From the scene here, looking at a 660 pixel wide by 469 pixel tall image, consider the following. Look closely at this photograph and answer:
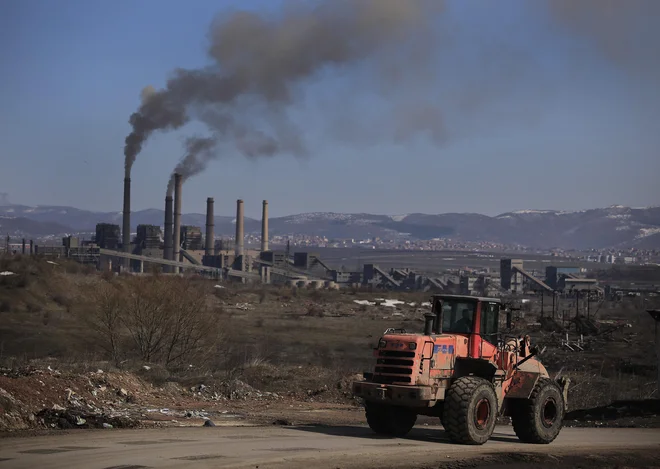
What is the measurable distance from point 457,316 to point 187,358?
17.3m

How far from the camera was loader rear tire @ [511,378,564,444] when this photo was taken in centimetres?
1581

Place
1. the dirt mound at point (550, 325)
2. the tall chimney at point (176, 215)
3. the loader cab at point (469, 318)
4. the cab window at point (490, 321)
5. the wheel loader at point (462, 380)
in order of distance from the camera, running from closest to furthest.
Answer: the wheel loader at point (462, 380) → the loader cab at point (469, 318) → the cab window at point (490, 321) → the dirt mound at point (550, 325) → the tall chimney at point (176, 215)

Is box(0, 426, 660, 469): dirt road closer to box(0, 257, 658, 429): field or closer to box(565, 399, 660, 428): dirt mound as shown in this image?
box(0, 257, 658, 429): field

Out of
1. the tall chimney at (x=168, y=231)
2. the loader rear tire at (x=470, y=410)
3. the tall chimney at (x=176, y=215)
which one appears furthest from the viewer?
the tall chimney at (x=168, y=231)

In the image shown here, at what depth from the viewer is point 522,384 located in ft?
52.6

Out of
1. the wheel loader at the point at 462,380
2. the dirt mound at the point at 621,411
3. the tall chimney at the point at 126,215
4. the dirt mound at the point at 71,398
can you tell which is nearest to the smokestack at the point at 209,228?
the tall chimney at the point at 126,215

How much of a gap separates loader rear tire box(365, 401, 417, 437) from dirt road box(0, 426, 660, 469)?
25cm

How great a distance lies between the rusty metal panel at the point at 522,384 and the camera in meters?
15.9

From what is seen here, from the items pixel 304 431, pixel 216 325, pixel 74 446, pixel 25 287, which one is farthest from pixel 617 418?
pixel 25 287

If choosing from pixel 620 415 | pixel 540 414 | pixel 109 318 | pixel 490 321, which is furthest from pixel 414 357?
pixel 109 318

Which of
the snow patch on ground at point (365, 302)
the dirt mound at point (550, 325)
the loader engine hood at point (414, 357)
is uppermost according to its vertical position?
the loader engine hood at point (414, 357)

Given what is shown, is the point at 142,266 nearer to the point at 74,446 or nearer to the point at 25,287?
the point at 25,287

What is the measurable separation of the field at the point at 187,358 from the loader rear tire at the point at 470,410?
3468mm

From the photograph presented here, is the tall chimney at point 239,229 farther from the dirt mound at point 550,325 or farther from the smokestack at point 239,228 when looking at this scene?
the dirt mound at point 550,325
